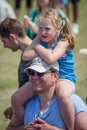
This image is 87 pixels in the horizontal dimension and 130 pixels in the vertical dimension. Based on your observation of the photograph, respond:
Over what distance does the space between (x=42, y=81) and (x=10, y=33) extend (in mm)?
1268

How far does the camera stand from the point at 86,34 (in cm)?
1200

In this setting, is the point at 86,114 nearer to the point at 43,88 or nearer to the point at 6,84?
the point at 43,88

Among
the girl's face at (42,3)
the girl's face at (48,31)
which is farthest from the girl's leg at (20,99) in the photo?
the girl's face at (42,3)

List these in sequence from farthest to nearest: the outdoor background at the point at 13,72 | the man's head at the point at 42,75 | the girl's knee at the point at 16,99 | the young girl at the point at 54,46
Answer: the outdoor background at the point at 13,72, the girl's knee at the point at 16,99, the young girl at the point at 54,46, the man's head at the point at 42,75

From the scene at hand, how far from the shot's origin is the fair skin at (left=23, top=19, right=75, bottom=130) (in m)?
4.52

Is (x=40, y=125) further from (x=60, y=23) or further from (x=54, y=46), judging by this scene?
(x=60, y=23)

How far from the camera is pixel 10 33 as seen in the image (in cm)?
566

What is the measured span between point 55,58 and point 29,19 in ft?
8.61

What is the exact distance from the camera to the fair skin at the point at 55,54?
452 centimetres

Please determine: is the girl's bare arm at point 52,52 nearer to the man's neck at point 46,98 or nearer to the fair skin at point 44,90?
the fair skin at point 44,90

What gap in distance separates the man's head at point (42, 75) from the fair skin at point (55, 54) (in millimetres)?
64

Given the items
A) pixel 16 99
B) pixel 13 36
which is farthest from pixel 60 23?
pixel 13 36

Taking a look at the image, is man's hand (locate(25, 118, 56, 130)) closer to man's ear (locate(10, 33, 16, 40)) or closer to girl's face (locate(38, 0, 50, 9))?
man's ear (locate(10, 33, 16, 40))

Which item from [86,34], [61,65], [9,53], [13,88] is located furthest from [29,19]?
[86,34]
